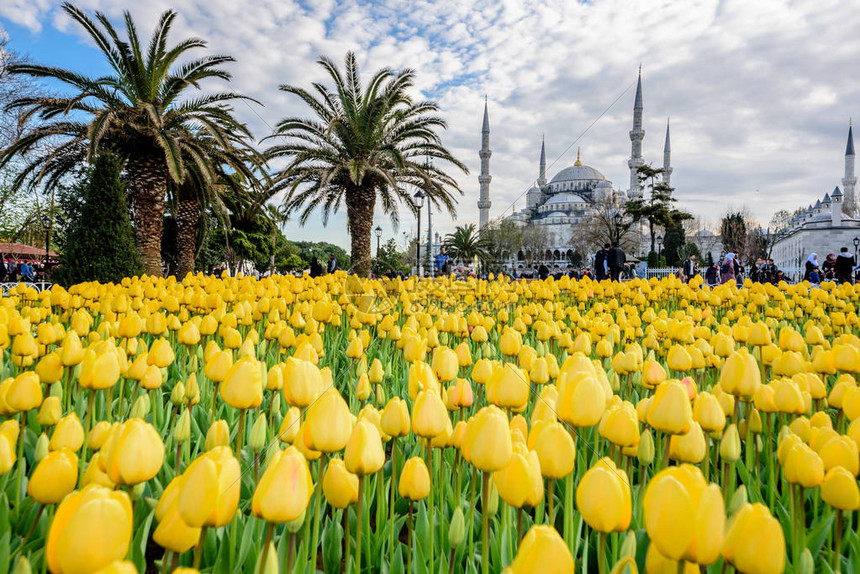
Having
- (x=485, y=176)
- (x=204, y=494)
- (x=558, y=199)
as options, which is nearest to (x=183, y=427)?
(x=204, y=494)

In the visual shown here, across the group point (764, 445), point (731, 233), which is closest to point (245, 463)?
point (764, 445)

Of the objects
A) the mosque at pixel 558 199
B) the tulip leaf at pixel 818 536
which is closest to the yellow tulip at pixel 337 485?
the tulip leaf at pixel 818 536

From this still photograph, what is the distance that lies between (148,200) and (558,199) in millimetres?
87369

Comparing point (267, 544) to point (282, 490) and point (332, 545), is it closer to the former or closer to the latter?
point (282, 490)

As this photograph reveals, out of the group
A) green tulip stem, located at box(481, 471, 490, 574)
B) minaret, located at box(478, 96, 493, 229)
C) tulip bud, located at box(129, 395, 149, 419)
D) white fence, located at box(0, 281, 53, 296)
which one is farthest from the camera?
minaret, located at box(478, 96, 493, 229)

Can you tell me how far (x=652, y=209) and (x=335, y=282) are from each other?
133 feet

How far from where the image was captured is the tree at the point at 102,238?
740 cm

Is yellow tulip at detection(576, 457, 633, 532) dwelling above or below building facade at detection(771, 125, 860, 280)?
below

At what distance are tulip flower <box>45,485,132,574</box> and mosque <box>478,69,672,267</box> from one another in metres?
68.9

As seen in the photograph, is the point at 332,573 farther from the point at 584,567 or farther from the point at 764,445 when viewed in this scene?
the point at 764,445

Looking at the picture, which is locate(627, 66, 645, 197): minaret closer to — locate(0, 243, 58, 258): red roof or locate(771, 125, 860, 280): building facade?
locate(771, 125, 860, 280): building facade

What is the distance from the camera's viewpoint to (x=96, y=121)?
922 cm

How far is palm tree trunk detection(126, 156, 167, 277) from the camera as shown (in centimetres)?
1132

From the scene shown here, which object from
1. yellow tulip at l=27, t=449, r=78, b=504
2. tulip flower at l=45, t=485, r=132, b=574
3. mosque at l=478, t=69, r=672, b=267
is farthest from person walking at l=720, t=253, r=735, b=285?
mosque at l=478, t=69, r=672, b=267
